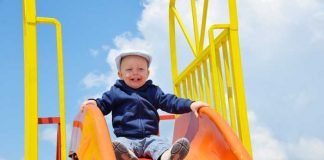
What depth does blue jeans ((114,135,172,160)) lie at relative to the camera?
301cm

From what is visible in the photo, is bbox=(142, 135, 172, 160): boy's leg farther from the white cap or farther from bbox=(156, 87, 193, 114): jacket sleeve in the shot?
the white cap

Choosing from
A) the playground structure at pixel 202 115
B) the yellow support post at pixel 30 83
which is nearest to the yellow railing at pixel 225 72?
the playground structure at pixel 202 115

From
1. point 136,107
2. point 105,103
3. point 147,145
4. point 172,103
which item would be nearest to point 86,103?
point 105,103

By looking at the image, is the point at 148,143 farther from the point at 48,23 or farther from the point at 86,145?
the point at 48,23

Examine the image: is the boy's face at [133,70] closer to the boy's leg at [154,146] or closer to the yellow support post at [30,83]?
the boy's leg at [154,146]

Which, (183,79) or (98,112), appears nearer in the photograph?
(98,112)

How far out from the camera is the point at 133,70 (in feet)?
10.9

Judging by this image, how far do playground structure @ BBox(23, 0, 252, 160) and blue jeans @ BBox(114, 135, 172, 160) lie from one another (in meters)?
0.27

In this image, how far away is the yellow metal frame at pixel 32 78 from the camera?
3.33 metres

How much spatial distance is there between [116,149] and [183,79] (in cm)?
201

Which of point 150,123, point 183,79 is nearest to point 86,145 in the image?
point 150,123

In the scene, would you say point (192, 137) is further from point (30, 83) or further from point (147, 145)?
point (30, 83)

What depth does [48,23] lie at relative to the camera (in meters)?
3.53

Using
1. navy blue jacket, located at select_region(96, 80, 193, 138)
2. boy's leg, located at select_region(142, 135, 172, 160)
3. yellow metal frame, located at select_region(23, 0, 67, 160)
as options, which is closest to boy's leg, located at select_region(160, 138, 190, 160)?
boy's leg, located at select_region(142, 135, 172, 160)
